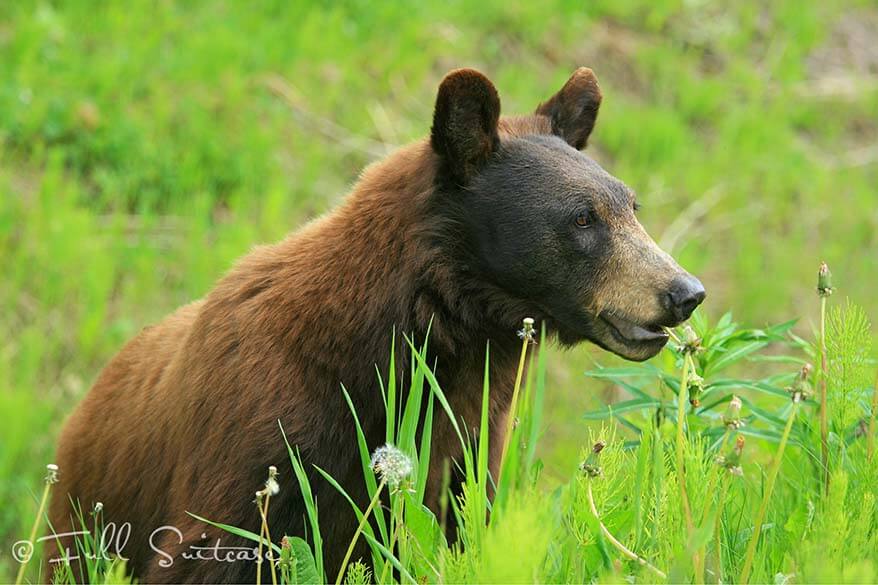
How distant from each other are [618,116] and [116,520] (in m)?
7.61

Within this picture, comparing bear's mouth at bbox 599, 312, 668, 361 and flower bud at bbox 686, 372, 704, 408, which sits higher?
flower bud at bbox 686, 372, 704, 408

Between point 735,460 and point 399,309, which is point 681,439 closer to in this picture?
point 735,460

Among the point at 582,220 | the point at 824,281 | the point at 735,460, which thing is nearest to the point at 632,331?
the point at 582,220

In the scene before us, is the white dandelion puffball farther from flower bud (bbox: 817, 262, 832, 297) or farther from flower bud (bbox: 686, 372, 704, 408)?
flower bud (bbox: 817, 262, 832, 297)

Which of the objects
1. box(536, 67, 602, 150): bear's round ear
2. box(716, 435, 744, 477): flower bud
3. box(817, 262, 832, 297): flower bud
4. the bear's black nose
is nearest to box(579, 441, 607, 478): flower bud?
box(716, 435, 744, 477): flower bud

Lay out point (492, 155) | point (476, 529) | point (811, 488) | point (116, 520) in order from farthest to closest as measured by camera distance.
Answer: point (116, 520), point (492, 155), point (811, 488), point (476, 529)

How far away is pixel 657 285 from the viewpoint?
3715 millimetres

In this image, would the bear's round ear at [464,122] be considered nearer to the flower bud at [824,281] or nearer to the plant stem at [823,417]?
the plant stem at [823,417]

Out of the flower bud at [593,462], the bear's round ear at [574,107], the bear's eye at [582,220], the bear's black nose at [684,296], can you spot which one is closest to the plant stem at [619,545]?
the flower bud at [593,462]

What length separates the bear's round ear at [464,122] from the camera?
12.7 feet

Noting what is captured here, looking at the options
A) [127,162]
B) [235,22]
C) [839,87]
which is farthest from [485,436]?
[839,87]

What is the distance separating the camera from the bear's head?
3.80m

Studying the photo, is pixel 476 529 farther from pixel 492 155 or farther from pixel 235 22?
pixel 235 22

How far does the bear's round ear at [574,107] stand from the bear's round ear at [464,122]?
45 cm
